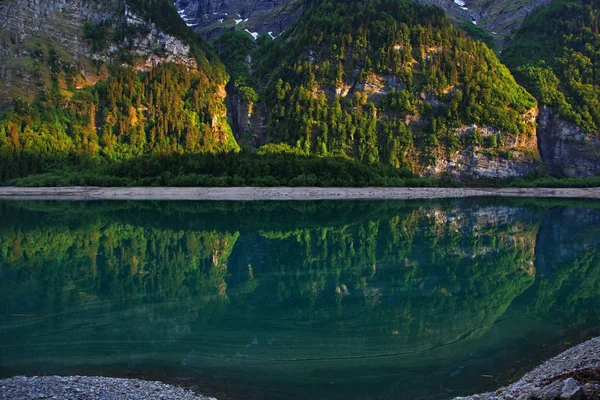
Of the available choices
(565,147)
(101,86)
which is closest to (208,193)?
(101,86)

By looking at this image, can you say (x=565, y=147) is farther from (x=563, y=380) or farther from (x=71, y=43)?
(x=71, y=43)

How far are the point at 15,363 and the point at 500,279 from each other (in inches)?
712

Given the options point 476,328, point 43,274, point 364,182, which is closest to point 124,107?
point 364,182

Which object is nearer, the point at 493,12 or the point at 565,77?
the point at 565,77

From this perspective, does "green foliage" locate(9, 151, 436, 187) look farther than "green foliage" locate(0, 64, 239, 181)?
No

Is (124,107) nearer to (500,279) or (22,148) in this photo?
(22,148)

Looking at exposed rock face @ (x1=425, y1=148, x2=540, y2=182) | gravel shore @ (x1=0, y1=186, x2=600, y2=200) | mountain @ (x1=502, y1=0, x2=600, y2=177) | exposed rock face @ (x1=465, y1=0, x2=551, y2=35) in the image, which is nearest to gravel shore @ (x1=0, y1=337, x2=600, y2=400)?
gravel shore @ (x1=0, y1=186, x2=600, y2=200)

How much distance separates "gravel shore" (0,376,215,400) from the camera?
821 cm

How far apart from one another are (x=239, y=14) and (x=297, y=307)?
178 m

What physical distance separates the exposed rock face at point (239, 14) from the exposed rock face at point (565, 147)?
3500 inches

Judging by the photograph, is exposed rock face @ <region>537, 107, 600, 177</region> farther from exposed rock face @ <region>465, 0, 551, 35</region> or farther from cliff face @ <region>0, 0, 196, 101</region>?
cliff face @ <region>0, 0, 196, 101</region>

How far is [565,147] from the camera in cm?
10112

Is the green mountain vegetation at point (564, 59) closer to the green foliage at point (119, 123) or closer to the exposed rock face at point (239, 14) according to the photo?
the exposed rock face at point (239, 14)

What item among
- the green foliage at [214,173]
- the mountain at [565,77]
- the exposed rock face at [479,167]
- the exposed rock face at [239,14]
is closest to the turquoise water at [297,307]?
the green foliage at [214,173]
